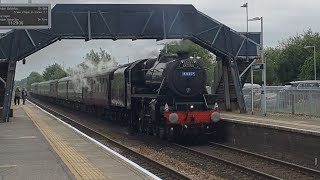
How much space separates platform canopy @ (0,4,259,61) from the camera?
2770 centimetres

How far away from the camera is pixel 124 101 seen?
73.8ft

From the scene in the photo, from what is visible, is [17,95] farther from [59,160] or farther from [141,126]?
[59,160]

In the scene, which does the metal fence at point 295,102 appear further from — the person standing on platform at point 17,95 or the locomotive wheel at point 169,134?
the person standing on platform at point 17,95

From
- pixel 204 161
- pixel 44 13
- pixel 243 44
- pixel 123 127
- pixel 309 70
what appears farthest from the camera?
pixel 309 70

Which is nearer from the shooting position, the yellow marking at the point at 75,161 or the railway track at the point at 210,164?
the yellow marking at the point at 75,161

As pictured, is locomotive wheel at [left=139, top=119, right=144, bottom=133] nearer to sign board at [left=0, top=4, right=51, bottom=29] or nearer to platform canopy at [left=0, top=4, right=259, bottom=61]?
sign board at [left=0, top=4, right=51, bottom=29]

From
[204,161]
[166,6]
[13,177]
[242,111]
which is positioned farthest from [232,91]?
[13,177]

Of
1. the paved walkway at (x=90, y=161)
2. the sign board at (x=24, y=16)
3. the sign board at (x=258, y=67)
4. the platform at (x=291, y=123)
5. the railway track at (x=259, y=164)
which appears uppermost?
the sign board at (x=24, y=16)

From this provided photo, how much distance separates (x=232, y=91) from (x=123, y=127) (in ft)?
28.1

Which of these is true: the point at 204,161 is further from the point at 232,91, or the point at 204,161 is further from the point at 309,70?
the point at 309,70

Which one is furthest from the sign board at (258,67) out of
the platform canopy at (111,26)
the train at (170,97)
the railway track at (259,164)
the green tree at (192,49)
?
the green tree at (192,49)

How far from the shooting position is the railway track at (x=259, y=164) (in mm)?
12125

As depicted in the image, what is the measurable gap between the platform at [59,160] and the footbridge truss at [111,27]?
10.7 meters

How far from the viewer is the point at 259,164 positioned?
46.6ft
